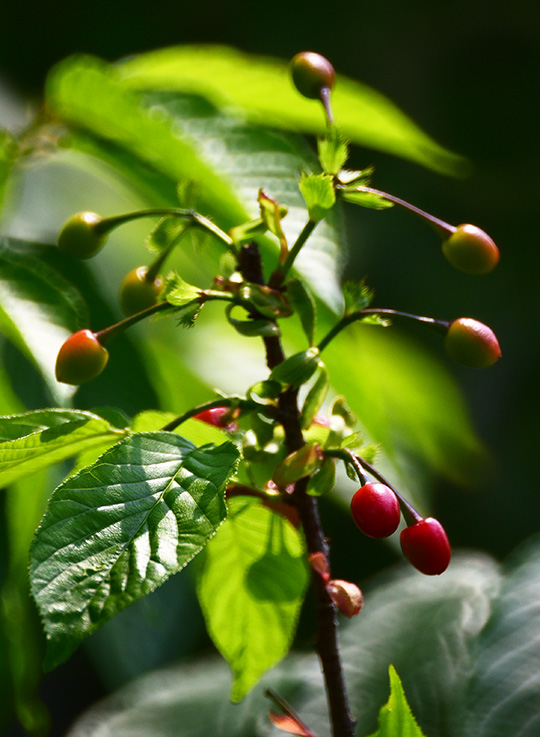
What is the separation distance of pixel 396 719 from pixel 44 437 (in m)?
0.18

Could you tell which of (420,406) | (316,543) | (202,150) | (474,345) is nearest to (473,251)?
(474,345)

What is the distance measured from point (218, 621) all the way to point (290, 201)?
281 millimetres

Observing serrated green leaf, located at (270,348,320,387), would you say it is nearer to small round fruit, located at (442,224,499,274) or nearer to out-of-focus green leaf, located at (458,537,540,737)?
small round fruit, located at (442,224,499,274)

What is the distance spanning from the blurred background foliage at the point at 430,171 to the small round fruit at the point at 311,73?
0.66 meters

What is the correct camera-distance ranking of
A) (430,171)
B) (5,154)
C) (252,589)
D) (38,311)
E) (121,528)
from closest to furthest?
(121,528) < (252,589) < (38,311) < (5,154) < (430,171)

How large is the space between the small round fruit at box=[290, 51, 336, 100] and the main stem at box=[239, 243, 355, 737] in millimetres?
109

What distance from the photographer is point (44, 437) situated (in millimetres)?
346

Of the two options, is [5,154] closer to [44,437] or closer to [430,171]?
[44,437]

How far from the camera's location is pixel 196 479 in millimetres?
319

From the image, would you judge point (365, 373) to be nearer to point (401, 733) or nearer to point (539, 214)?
point (401, 733)

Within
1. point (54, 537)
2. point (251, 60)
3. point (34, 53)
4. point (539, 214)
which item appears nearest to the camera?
point (54, 537)

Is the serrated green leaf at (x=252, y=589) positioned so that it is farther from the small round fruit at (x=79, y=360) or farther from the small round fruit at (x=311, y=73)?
the small round fruit at (x=311, y=73)

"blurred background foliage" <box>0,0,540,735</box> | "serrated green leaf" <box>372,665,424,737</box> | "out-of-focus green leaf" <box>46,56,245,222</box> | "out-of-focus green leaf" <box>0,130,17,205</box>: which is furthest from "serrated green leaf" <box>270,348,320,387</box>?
"blurred background foliage" <box>0,0,540,735</box>

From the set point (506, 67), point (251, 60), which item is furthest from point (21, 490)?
point (506, 67)
